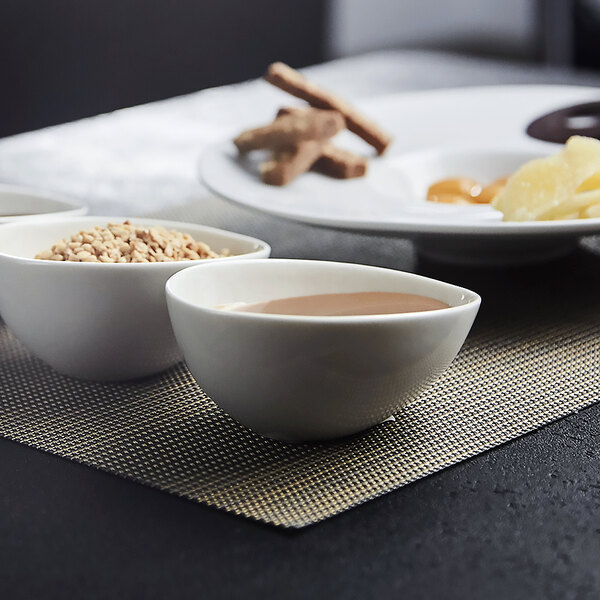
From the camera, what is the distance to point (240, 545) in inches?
20.4

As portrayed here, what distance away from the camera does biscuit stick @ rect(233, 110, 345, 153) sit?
1083 mm

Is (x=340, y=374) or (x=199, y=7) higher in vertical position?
(x=340, y=374)

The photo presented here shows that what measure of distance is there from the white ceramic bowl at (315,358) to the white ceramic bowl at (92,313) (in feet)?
0.17

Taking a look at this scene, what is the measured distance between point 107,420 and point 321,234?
1.80 ft

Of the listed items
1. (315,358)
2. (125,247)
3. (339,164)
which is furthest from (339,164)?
(315,358)

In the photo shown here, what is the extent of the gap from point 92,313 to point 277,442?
0.54 feet

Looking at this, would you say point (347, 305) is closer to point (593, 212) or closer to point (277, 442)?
point (277, 442)

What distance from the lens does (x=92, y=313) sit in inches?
27.2

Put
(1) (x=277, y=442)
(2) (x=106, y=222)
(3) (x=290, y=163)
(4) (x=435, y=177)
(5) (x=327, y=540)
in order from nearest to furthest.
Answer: (5) (x=327, y=540) → (1) (x=277, y=442) → (2) (x=106, y=222) → (3) (x=290, y=163) → (4) (x=435, y=177)

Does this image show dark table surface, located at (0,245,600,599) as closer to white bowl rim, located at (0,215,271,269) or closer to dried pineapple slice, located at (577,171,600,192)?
white bowl rim, located at (0,215,271,269)

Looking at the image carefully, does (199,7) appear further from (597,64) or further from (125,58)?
(597,64)

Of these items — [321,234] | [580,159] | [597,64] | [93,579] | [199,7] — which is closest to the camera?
[93,579]

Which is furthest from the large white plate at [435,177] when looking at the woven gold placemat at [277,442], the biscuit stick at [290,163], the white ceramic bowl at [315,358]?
the white ceramic bowl at [315,358]

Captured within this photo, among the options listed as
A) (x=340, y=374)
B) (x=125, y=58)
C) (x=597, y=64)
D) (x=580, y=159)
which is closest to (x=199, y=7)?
(x=125, y=58)
